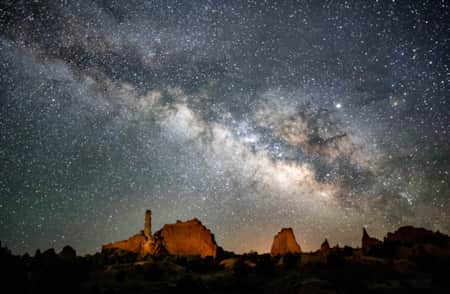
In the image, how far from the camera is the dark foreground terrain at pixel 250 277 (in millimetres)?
23922

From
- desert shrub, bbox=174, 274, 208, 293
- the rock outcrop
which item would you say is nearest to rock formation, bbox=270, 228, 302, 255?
the rock outcrop

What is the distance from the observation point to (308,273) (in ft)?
98.3

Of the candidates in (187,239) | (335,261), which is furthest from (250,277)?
(187,239)

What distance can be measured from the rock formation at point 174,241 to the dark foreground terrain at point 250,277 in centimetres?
2187

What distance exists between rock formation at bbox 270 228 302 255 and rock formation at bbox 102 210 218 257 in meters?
11.0

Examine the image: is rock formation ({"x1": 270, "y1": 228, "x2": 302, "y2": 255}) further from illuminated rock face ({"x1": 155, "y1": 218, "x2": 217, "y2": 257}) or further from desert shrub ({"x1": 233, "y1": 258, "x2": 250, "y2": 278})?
desert shrub ({"x1": 233, "y1": 258, "x2": 250, "y2": 278})

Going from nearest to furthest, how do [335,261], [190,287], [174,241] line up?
[190,287], [335,261], [174,241]

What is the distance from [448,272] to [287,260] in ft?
46.9

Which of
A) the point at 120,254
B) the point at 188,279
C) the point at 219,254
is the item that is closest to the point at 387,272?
the point at 188,279

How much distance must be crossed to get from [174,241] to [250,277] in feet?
103

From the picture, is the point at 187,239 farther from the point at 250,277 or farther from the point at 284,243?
the point at 250,277

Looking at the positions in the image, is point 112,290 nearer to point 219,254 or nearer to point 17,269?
point 17,269

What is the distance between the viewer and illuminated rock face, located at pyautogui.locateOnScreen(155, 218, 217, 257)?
5916 cm

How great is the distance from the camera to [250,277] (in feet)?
104
